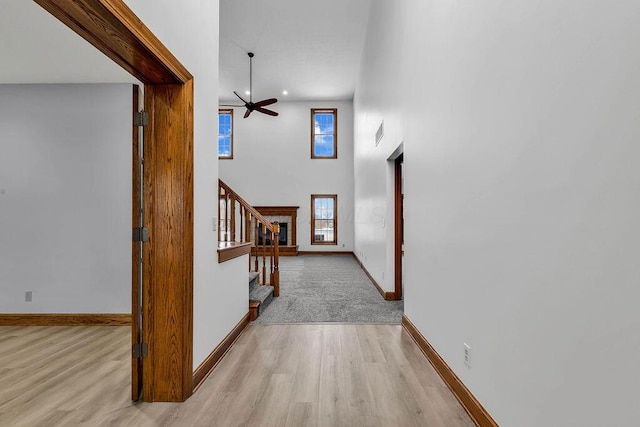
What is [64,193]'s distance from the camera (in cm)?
370

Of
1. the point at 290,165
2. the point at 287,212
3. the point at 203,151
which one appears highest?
the point at 290,165

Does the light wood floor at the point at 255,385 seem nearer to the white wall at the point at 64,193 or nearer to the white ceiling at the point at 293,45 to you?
the white wall at the point at 64,193

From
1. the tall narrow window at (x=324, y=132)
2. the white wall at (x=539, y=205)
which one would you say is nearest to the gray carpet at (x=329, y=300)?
the white wall at (x=539, y=205)

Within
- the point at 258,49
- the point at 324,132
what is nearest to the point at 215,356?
the point at 258,49

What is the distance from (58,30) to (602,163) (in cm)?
362

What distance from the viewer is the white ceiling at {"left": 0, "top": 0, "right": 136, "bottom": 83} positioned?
251cm

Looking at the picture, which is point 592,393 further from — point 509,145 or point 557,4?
point 557,4

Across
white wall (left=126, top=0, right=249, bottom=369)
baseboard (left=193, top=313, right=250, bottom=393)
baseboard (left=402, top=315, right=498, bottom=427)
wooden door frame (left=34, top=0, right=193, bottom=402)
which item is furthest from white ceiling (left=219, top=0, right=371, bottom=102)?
baseboard (left=402, top=315, right=498, bottom=427)

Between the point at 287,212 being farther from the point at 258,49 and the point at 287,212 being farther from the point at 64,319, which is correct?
the point at 64,319

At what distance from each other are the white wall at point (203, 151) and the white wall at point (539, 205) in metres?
1.71

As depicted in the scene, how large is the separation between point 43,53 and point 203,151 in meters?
2.01

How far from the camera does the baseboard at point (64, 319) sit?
363 cm

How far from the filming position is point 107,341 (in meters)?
3.17

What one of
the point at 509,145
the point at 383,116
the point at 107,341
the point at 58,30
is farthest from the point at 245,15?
the point at 509,145
